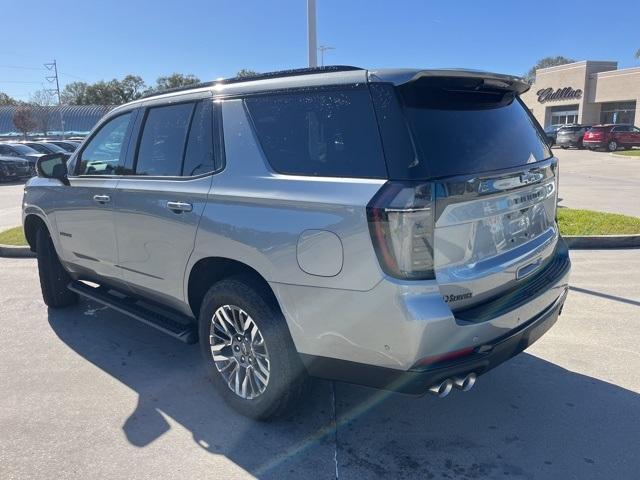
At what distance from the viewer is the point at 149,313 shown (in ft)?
13.2

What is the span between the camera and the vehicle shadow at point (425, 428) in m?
2.84

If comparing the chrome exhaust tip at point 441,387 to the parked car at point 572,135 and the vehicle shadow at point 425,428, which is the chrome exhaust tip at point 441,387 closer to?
the vehicle shadow at point 425,428

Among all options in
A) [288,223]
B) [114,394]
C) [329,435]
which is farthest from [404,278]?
[114,394]

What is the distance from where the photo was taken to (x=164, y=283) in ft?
12.3

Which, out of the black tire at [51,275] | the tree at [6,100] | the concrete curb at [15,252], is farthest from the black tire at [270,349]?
the tree at [6,100]

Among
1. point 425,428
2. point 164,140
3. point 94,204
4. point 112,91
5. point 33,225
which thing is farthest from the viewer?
point 112,91

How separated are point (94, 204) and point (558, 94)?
55.3 m

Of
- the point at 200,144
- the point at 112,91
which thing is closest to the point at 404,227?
the point at 200,144

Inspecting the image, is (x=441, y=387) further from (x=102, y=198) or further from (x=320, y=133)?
(x=102, y=198)

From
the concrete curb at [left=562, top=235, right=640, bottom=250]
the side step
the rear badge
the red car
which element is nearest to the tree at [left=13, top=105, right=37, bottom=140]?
the red car

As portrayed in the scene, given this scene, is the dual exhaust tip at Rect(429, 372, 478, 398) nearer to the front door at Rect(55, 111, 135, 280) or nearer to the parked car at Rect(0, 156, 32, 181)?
the front door at Rect(55, 111, 135, 280)

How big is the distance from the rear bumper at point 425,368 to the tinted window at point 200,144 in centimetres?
142

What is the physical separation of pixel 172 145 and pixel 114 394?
5.94ft

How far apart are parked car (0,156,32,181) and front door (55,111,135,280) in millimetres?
19849
